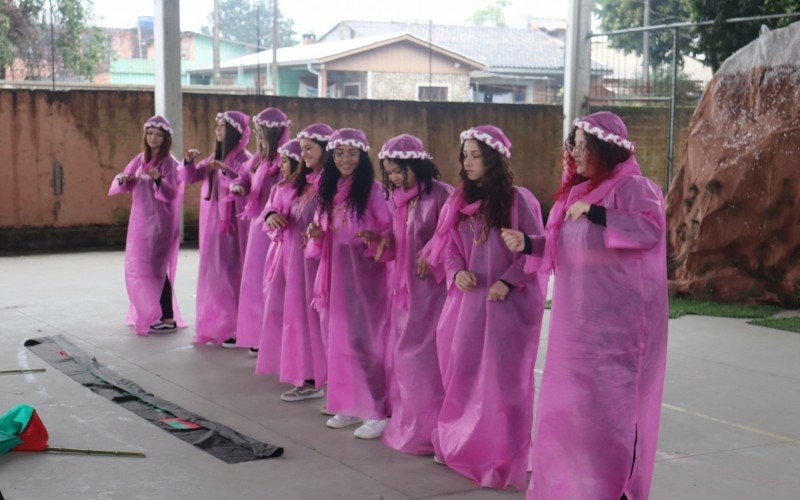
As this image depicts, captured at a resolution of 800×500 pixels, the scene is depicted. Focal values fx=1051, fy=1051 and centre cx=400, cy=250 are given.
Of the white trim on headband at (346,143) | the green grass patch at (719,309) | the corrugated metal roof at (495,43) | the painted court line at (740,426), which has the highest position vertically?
the corrugated metal roof at (495,43)

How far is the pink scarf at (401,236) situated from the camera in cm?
544

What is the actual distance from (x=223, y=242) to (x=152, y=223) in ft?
2.68

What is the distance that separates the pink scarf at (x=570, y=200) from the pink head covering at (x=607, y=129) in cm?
9

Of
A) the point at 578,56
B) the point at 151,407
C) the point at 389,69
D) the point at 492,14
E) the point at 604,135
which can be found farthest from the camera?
the point at 492,14

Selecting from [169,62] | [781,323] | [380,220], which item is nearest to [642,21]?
[169,62]

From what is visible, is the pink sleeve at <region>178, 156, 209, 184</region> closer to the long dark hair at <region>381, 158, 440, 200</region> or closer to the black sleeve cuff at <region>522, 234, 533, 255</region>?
the long dark hair at <region>381, 158, 440, 200</region>

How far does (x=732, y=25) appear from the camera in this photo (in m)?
14.0

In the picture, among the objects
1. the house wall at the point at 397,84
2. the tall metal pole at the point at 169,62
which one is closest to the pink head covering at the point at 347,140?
the tall metal pole at the point at 169,62

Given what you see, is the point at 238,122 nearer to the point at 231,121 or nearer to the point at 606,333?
the point at 231,121

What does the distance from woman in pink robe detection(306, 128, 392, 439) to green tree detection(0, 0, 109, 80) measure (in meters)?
11.6

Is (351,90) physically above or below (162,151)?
above

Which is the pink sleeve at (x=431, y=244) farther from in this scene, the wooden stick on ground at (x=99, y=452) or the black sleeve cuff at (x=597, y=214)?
the wooden stick on ground at (x=99, y=452)

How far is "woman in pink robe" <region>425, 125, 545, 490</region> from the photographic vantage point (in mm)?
4824

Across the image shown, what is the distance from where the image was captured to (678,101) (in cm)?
1509
